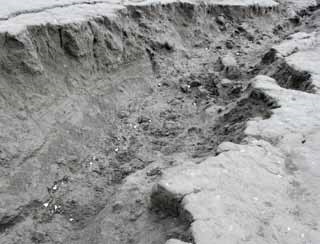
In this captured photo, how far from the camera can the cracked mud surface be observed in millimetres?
3133

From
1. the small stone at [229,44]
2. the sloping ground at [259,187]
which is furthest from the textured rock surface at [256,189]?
the small stone at [229,44]

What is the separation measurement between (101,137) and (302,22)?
4.65m

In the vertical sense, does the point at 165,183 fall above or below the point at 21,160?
above

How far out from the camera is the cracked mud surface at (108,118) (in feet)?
10.3

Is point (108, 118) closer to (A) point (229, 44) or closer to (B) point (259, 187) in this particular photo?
(B) point (259, 187)

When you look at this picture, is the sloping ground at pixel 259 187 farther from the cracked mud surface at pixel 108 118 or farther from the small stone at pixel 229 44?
the small stone at pixel 229 44

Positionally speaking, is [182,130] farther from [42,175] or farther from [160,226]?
[160,226]

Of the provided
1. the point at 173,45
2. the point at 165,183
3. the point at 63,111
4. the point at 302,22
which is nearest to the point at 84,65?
the point at 63,111

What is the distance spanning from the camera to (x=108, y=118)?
433 cm

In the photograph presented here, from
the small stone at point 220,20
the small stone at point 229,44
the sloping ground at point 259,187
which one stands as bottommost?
the small stone at point 229,44

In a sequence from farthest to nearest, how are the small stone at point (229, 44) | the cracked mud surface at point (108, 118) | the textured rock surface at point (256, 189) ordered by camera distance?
the small stone at point (229, 44) → the cracked mud surface at point (108, 118) → the textured rock surface at point (256, 189)

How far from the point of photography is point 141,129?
4336 mm

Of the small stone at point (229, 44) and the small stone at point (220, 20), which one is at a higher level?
the small stone at point (220, 20)

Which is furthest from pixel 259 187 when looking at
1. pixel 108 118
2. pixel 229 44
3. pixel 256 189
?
pixel 229 44
